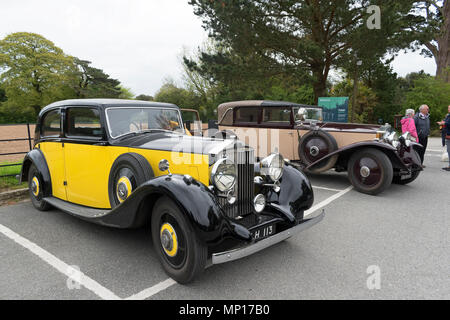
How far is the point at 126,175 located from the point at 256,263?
5.65 feet

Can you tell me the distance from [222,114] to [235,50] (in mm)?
6173

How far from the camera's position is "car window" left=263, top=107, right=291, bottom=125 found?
7212mm

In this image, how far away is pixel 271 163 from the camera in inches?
130

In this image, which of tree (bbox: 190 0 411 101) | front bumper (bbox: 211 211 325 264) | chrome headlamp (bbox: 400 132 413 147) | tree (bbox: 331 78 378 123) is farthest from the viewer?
tree (bbox: 331 78 378 123)

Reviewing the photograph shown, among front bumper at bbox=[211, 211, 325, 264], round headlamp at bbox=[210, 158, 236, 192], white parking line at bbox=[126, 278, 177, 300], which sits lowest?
white parking line at bbox=[126, 278, 177, 300]

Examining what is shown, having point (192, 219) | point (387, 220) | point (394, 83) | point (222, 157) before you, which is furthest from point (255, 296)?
point (394, 83)

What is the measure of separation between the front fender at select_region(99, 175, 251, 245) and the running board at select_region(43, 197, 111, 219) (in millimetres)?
626

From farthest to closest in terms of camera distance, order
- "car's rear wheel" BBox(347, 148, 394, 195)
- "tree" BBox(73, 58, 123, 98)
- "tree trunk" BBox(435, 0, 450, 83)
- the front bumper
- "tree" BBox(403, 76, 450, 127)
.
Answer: "tree" BBox(73, 58, 123, 98) → "tree trunk" BBox(435, 0, 450, 83) → "tree" BBox(403, 76, 450, 127) → "car's rear wheel" BBox(347, 148, 394, 195) → the front bumper

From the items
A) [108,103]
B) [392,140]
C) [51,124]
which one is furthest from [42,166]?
[392,140]

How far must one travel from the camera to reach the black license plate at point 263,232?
2.73 metres

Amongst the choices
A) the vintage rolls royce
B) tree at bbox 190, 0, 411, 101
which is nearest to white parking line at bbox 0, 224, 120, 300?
the vintage rolls royce

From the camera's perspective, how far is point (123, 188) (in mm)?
3303

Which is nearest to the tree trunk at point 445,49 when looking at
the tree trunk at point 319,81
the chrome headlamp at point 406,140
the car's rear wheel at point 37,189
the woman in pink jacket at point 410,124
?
the tree trunk at point 319,81

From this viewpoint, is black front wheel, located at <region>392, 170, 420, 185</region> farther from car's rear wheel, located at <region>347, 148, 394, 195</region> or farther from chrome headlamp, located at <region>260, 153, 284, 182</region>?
chrome headlamp, located at <region>260, 153, 284, 182</region>
